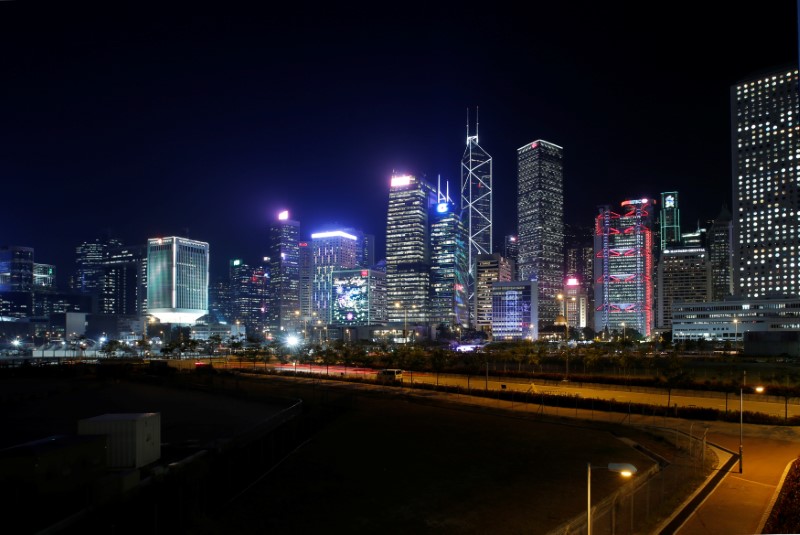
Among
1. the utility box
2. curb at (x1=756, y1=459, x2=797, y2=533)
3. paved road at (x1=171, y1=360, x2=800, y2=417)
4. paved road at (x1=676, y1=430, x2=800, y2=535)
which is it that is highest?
the utility box

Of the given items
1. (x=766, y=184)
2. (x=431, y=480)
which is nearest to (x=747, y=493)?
(x=431, y=480)

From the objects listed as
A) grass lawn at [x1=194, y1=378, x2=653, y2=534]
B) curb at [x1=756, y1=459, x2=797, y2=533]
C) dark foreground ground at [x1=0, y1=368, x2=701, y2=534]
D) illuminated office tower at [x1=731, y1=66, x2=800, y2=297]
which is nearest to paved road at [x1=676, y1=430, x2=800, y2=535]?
curb at [x1=756, y1=459, x2=797, y2=533]

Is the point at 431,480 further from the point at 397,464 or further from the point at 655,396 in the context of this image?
the point at 655,396

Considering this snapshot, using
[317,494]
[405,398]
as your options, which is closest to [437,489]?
[317,494]

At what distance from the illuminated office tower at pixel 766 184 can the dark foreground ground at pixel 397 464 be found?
153873 millimetres

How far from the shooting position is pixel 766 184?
6314 inches

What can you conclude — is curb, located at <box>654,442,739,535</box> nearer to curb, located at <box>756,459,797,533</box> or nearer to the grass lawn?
curb, located at <box>756,459,797,533</box>

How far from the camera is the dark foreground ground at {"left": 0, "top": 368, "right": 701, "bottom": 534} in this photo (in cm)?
1742

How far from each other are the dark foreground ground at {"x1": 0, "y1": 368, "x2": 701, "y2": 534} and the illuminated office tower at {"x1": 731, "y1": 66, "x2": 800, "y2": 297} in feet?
505

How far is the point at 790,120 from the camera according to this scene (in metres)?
157

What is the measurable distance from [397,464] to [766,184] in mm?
173692

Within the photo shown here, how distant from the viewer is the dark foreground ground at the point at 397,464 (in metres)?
17.4

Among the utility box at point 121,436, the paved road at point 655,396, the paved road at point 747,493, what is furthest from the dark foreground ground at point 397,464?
the paved road at point 655,396

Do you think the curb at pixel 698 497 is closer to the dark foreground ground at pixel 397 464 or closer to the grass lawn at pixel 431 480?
the dark foreground ground at pixel 397 464
